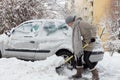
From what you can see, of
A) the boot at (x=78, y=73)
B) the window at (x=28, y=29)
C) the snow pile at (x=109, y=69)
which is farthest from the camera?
the window at (x=28, y=29)

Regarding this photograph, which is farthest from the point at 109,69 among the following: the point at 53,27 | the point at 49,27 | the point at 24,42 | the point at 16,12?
the point at 16,12

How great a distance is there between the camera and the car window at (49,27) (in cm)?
1153

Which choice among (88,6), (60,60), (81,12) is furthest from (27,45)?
(88,6)

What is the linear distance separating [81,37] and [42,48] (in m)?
2.75

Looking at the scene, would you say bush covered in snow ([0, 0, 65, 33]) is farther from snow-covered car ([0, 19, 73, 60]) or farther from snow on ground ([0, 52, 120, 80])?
snow on ground ([0, 52, 120, 80])

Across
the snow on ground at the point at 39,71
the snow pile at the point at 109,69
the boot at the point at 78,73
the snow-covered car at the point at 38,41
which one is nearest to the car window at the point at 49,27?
the snow-covered car at the point at 38,41

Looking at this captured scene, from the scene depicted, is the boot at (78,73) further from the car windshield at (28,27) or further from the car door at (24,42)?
the car windshield at (28,27)

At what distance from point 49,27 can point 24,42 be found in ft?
3.08

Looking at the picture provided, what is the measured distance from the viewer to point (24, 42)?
11609 mm

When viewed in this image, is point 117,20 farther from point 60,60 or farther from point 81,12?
point 60,60

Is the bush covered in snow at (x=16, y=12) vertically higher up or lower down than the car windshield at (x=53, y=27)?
lower down

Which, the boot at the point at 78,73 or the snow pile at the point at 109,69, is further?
the snow pile at the point at 109,69

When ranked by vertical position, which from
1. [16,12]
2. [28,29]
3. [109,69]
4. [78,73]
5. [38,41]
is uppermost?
[28,29]

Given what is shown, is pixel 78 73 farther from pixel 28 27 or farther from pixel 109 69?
pixel 28 27
